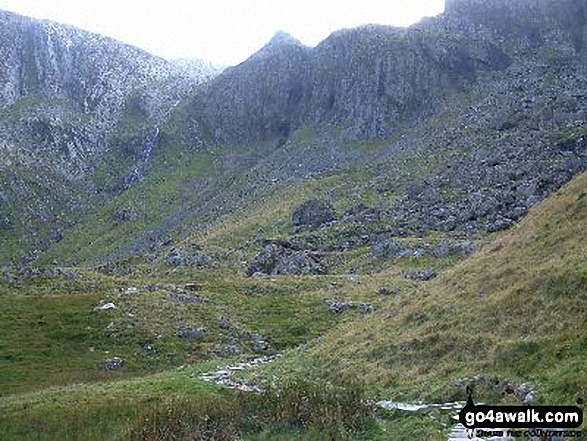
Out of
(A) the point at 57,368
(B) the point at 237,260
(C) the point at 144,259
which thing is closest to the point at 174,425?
(A) the point at 57,368

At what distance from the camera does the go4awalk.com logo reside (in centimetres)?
1791

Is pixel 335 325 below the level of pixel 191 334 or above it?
below

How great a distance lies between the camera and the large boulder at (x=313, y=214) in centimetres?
14825

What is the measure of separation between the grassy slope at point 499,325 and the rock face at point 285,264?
6187cm

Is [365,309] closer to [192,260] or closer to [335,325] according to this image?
[335,325]

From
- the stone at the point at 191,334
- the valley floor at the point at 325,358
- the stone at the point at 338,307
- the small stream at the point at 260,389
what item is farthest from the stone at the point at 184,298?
the small stream at the point at 260,389

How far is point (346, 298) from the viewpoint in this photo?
72.8m

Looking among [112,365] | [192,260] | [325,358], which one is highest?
[192,260]

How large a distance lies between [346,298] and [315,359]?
111ft

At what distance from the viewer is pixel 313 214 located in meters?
151

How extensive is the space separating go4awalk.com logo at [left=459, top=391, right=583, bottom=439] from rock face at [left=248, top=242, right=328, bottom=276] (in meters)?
81.2

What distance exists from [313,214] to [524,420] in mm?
131960

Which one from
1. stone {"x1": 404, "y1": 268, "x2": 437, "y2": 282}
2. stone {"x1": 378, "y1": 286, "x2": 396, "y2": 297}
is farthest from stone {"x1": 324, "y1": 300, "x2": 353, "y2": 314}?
stone {"x1": 404, "y1": 268, "x2": 437, "y2": 282}

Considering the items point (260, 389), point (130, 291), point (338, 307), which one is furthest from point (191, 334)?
point (260, 389)
